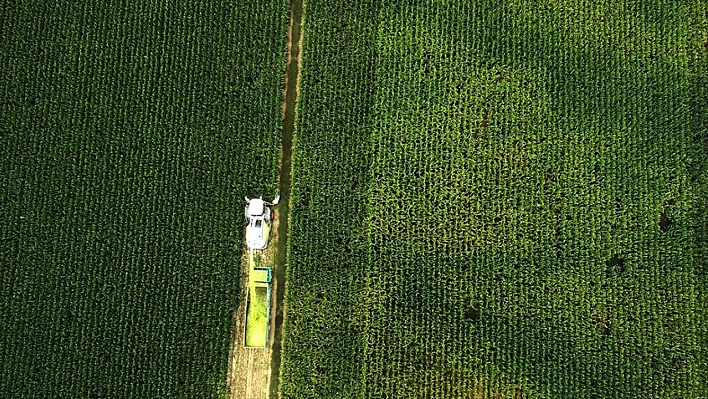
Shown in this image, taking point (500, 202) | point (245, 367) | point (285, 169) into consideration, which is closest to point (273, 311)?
point (245, 367)

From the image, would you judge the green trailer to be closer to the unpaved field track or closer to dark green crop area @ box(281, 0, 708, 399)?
the unpaved field track

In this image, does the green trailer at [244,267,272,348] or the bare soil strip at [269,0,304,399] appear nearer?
the green trailer at [244,267,272,348]

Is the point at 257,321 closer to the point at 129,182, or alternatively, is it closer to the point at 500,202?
the point at 129,182

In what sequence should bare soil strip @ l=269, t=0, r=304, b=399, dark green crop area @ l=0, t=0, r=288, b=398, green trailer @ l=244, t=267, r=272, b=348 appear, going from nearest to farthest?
1. dark green crop area @ l=0, t=0, r=288, b=398
2. green trailer @ l=244, t=267, r=272, b=348
3. bare soil strip @ l=269, t=0, r=304, b=399

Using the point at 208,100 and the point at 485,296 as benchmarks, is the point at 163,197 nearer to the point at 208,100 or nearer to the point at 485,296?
the point at 208,100

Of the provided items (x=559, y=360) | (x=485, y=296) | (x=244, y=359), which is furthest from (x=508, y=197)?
(x=244, y=359)

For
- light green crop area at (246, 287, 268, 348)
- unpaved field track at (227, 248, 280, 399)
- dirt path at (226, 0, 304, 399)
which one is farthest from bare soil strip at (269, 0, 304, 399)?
light green crop area at (246, 287, 268, 348)

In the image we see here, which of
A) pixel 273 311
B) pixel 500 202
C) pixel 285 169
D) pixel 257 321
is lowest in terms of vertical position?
pixel 257 321

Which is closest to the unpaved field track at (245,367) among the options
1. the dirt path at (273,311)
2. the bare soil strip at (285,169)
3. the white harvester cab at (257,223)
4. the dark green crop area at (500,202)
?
the dirt path at (273,311)
